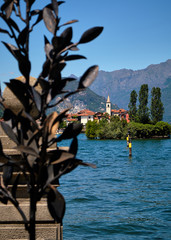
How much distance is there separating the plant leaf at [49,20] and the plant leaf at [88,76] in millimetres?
318

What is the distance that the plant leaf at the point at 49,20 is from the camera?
1999 mm

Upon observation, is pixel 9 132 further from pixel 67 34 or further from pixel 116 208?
pixel 116 208

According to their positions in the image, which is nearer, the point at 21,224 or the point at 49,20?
the point at 49,20

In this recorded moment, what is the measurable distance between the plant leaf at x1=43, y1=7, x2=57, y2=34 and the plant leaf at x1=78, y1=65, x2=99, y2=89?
1.04ft

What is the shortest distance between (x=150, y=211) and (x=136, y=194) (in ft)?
12.3

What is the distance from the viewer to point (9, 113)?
205 centimetres

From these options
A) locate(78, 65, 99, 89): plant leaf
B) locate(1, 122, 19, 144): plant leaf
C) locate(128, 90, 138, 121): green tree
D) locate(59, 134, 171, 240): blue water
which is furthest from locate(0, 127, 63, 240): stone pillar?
locate(128, 90, 138, 121): green tree

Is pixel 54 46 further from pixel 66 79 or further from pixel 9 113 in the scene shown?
pixel 9 113

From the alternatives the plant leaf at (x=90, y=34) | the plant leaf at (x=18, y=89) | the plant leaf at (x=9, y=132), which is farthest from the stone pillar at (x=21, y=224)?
the plant leaf at (x=90, y=34)

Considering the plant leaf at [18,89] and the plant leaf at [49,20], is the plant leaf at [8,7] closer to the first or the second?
the plant leaf at [49,20]

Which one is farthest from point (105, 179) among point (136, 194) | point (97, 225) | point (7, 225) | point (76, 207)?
point (7, 225)

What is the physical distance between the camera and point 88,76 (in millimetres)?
2021

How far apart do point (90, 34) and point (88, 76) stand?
10.4 inches

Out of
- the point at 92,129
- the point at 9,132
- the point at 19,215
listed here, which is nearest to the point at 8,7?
the point at 9,132
